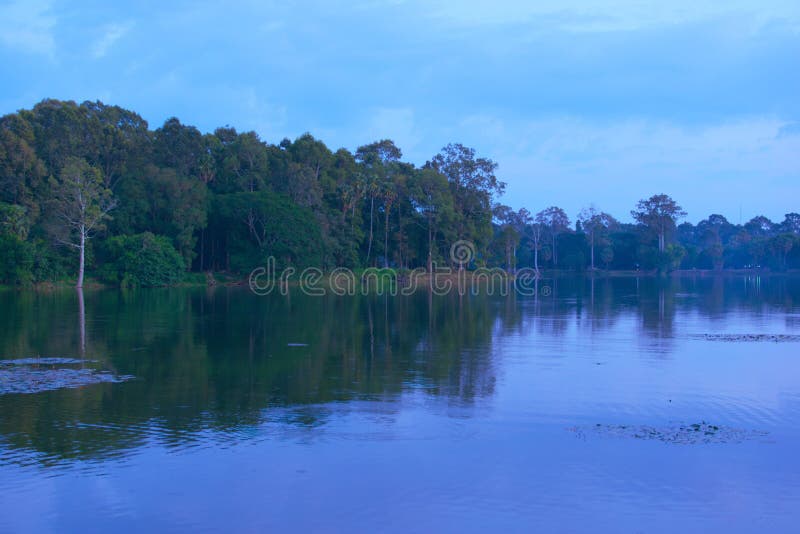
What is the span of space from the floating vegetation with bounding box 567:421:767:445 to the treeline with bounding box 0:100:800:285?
5008 centimetres

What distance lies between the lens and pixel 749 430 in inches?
417

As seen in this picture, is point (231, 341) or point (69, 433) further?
point (231, 341)

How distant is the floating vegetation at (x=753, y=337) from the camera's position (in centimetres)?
2181

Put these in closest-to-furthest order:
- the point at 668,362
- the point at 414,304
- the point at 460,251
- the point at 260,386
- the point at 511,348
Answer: the point at 260,386
the point at 668,362
the point at 511,348
the point at 414,304
the point at 460,251

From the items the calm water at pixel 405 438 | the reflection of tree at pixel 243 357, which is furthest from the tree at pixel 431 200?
the calm water at pixel 405 438

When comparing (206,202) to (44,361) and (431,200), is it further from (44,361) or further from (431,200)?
(44,361)

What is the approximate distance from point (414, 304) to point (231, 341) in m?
19.0

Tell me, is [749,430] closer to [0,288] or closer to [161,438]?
[161,438]

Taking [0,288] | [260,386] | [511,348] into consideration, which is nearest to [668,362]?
[511,348]

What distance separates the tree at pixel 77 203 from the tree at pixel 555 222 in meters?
82.3

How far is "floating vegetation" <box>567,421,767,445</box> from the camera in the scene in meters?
10.0

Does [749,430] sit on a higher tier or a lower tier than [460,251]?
lower

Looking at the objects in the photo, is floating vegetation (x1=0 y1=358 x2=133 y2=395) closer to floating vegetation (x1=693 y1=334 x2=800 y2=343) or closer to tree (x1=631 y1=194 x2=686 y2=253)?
floating vegetation (x1=693 y1=334 x2=800 y2=343)

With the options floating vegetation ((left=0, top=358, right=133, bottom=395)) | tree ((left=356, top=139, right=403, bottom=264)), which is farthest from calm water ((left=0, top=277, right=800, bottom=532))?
tree ((left=356, top=139, right=403, bottom=264))
